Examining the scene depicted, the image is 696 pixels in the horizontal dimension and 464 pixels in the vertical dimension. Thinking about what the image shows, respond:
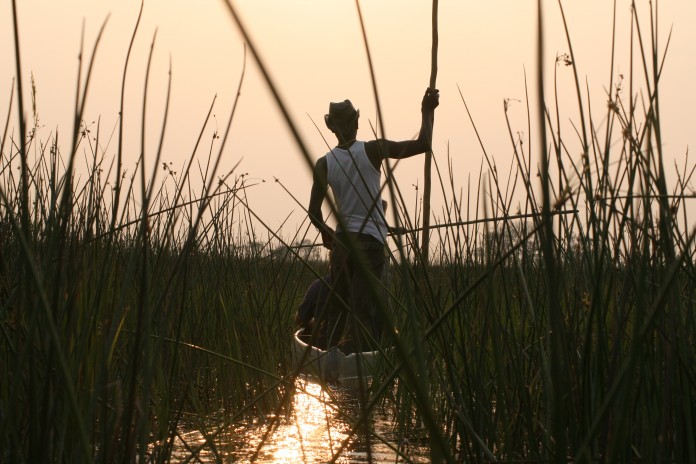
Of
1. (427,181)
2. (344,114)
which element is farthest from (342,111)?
(427,181)

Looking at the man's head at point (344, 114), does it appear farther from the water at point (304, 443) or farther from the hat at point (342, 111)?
the water at point (304, 443)

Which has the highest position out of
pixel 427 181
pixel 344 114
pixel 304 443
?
pixel 344 114

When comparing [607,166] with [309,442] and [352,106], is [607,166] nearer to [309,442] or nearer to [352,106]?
[309,442]

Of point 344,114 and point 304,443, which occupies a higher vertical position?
point 344,114

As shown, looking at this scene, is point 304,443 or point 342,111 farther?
point 342,111

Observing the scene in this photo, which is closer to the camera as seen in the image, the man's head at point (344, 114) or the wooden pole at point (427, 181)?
the wooden pole at point (427, 181)

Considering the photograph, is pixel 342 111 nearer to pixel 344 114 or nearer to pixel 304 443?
pixel 344 114

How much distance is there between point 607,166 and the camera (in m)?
1.13

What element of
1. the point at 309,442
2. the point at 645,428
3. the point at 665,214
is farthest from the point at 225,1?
the point at 309,442

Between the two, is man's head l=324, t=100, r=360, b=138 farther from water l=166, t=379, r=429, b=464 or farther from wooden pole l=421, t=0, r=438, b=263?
wooden pole l=421, t=0, r=438, b=263

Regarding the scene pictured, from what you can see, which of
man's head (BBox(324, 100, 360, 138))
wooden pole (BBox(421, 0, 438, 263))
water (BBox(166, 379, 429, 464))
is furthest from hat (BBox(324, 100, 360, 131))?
wooden pole (BBox(421, 0, 438, 263))

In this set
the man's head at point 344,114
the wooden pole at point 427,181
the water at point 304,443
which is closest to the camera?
the wooden pole at point 427,181

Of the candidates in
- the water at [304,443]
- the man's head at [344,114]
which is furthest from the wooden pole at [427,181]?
the man's head at [344,114]

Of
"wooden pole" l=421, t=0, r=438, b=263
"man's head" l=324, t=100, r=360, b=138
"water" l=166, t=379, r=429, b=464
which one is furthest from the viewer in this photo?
"man's head" l=324, t=100, r=360, b=138
